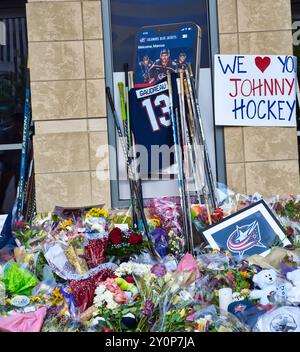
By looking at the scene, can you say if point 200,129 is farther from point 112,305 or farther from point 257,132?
point 112,305

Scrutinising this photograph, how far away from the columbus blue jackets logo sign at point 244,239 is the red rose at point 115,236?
30.5 inches

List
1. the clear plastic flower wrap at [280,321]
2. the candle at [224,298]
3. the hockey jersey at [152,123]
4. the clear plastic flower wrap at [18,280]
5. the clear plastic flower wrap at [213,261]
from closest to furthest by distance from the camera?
the clear plastic flower wrap at [280,321], the candle at [224,298], the clear plastic flower wrap at [18,280], the clear plastic flower wrap at [213,261], the hockey jersey at [152,123]

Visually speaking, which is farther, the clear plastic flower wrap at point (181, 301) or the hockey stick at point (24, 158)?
the hockey stick at point (24, 158)

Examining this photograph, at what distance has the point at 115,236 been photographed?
17.3 ft

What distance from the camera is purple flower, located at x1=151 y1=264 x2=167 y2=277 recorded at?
15.5 ft

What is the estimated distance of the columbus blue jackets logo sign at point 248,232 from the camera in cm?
531

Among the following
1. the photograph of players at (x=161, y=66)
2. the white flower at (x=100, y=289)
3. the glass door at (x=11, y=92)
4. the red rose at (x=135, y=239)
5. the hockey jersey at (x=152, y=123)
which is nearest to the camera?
the white flower at (x=100, y=289)

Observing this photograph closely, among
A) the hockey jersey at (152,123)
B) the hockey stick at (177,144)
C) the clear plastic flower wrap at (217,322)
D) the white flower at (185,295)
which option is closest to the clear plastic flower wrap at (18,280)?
the white flower at (185,295)

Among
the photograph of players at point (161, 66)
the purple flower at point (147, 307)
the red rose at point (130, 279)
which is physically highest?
the photograph of players at point (161, 66)

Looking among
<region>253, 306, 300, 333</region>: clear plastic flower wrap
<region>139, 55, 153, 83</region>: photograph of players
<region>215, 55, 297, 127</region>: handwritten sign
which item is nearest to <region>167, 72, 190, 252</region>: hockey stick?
<region>139, 55, 153, 83</region>: photograph of players

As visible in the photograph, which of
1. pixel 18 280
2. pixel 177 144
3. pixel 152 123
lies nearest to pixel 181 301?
pixel 18 280

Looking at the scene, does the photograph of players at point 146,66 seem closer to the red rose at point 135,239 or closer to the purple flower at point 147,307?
the red rose at point 135,239

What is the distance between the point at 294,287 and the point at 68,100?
2.73 meters

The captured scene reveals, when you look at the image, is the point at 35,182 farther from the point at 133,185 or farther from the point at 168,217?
the point at 168,217
